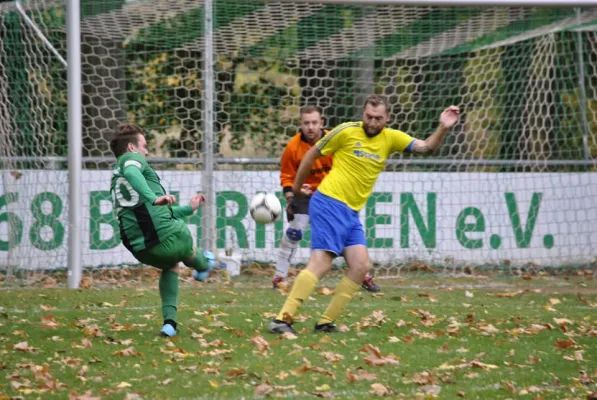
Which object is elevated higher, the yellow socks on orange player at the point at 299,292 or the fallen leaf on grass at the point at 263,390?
the yellow socks on orange player at the point at 299,292

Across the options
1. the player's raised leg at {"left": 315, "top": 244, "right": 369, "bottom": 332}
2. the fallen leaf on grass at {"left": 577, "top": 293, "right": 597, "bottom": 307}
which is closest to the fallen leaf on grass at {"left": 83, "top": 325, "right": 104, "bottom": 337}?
the player's raised leg at {"left": 315, "top": 244, "right": 369, "bottom": 332}

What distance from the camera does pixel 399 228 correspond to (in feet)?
45.4

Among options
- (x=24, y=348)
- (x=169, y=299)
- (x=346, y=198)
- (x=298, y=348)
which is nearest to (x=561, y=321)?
(x=346, y=198)

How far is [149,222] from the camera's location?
764cm

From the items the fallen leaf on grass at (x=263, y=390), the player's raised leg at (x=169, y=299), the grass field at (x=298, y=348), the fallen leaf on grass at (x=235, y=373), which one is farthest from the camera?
the player's raised leg at (x=169, y=299)

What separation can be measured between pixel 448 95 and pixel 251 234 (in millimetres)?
4039

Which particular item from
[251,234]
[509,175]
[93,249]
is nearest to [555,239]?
[509,175]

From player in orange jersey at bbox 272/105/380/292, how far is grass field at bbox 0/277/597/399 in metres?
0.40

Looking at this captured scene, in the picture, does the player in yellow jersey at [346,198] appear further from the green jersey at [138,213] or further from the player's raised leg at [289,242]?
the player's raised leg at [289,242]

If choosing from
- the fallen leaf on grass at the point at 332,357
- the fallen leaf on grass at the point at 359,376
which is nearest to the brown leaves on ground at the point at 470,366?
the fallen leaf on grass at the point at 359,376

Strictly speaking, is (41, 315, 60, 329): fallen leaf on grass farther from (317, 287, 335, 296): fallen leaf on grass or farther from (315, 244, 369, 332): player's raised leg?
(317, 287, 335, 296): fallen leaf on grass

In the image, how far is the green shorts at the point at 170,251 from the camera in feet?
25.1

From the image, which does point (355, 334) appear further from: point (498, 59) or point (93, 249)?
point (498, 59)

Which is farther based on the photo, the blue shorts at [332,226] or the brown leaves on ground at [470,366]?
the blue shorts at [332,226]
